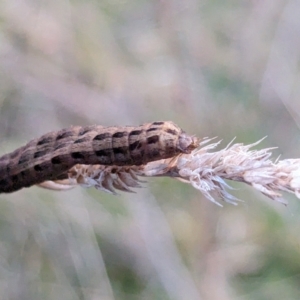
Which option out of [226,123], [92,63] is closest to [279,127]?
[226,123]

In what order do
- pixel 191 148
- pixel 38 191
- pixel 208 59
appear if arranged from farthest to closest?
1. pixel 208 59
2. pixel 38 191
3. pixel 191 148

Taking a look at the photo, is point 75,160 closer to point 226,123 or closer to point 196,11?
point 226,123

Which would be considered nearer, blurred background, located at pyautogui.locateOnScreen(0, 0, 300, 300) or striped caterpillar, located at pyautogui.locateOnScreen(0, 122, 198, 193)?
striped caterpillar, located at pyautogui.locateOnScreen(0, 122, 198, 193)

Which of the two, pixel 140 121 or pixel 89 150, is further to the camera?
pixel 140 121

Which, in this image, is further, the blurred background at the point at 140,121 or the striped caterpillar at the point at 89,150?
the blurred background at the point at 140,121
